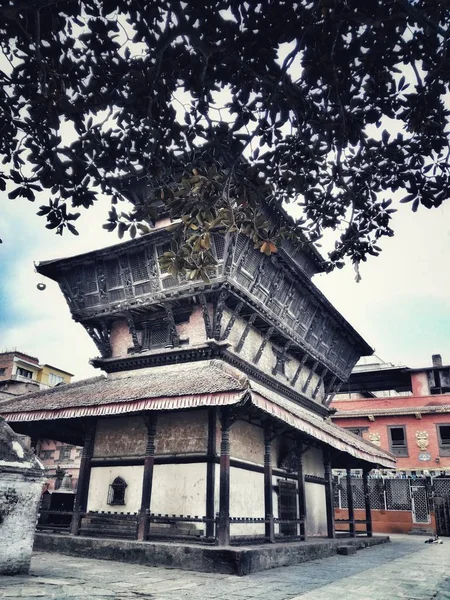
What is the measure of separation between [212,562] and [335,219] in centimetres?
654

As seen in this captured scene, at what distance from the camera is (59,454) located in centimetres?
3953

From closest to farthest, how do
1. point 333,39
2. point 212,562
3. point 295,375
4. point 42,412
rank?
point 333,39 < point 212,562 < point 42,412 < point 295,375

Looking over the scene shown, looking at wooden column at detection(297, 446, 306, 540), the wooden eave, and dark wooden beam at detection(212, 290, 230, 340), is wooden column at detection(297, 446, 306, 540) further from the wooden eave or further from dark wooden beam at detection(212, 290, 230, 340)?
the wooden eave

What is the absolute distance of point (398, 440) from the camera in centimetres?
2889

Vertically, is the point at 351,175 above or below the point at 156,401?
above

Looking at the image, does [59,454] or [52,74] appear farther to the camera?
[59,454]

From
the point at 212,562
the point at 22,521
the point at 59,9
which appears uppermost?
the point at 59,9

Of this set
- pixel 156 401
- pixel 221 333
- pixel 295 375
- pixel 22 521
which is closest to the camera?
pixel 22 521

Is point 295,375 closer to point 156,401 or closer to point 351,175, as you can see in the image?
point 156,401

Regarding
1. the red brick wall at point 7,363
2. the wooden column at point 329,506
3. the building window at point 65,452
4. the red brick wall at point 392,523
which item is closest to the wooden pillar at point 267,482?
the wooden column at point 329,506

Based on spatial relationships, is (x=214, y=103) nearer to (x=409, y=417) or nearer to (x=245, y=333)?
(x=245, y=333)

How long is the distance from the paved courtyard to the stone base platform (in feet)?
0.89

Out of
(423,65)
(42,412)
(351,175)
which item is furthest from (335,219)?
(42,412)

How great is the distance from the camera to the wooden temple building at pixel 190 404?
10484 mm
